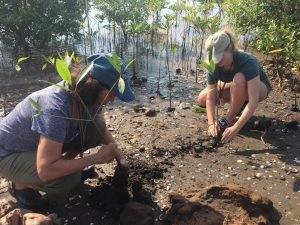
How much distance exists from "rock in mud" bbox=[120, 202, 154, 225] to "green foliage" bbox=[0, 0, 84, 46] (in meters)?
3.84

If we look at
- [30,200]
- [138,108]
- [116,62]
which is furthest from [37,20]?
[116,62]

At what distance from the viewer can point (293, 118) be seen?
176 inches

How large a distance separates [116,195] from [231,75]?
179 cm

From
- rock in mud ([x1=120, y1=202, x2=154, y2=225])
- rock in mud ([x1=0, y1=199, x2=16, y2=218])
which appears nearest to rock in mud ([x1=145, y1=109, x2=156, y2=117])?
rock in mud ([x1=120, y1=202, x2=154, y2=225])

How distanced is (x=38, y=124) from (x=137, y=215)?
0.90 m

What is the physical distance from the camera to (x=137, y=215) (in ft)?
8.71

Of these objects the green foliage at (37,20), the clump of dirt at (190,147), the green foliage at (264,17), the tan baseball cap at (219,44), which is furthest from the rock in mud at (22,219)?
the green foliage at (37,20)

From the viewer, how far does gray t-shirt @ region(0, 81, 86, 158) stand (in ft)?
7.88

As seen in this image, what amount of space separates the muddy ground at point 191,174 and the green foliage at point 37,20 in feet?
4.29

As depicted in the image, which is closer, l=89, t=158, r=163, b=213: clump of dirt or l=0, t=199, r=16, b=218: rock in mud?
l=0, t=199, r=16, b=218: rock in mud

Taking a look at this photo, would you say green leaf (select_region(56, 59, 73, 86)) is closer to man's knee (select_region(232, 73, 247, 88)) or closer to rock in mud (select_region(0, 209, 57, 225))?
rock in mud (select_region(0, 209, 57, 225))

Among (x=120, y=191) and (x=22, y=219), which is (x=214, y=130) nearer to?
(x=120, y=191)

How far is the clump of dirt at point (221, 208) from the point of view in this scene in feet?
8.27

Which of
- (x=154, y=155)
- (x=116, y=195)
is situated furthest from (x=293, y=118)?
(x=116, y=195)
